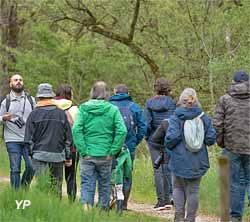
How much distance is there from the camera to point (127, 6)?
24391mm

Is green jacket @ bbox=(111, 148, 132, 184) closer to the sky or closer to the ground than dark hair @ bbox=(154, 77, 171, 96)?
closer to the ground

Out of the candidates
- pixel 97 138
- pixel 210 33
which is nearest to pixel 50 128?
pixel 97 138

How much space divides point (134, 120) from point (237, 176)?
6.27ft

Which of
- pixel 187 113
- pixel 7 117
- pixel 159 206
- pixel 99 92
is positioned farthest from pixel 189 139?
pixel 7 117

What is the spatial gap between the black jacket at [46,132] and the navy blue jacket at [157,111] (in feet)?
6.18

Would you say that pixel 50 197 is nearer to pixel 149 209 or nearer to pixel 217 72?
pixel 149 209

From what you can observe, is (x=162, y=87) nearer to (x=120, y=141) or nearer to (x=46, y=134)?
(x=120, y=141)

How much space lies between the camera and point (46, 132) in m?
9.30

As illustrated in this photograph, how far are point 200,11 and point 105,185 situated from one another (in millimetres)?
13800

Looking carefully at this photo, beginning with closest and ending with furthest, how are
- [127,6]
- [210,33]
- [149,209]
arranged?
[149,209] → [210,33] → [127,6]

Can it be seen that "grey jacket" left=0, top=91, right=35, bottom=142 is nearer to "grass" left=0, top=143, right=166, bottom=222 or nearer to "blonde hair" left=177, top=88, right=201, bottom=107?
"grass" left=0, top=143, right=166, bottom=222

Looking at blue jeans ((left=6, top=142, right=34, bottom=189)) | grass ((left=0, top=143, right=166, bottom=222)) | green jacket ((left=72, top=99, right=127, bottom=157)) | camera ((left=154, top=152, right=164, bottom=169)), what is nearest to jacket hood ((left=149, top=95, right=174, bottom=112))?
camera ((left=154, top=152, right=164, bottom=169))

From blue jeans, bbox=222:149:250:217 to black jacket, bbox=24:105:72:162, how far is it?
7.16ft

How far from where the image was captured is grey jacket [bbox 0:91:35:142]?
10.5 metres
